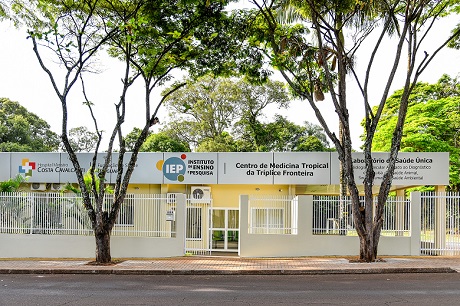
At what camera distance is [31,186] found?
25.8 metres

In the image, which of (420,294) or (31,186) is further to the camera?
(31,186)

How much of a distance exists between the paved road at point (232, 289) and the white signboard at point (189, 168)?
378 inches

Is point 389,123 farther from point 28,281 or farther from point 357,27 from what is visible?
point 28,281

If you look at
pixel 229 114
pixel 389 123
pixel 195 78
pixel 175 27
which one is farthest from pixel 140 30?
pixel 229 114

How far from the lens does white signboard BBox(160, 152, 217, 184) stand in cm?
2423

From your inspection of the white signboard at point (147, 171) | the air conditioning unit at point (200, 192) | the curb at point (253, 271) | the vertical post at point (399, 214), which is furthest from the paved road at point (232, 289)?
the air conditioning unit at point (200, 192)

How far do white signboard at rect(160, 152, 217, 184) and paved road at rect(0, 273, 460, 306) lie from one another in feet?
31.5

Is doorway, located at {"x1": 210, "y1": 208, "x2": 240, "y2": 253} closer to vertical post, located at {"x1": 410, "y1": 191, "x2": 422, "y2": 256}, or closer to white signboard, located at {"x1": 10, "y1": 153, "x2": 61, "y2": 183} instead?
vertical post, located at {"x1": 410, "y1": 191, "x2": 422, "y2": 256}

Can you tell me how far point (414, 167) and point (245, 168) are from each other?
6620 mm

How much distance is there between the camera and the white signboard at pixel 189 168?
79.5ft

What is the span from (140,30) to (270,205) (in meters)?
7.12

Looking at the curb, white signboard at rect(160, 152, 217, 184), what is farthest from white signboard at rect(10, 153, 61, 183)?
the curb

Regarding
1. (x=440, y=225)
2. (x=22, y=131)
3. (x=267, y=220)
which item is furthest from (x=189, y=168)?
(x=22, y=131)

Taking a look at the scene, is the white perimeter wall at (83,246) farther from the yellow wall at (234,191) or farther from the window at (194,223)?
the yellow wall at (234,191)
